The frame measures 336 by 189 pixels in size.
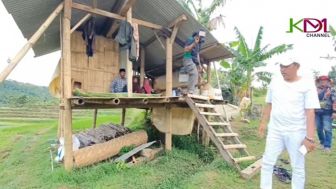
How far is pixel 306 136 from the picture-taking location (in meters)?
3.63

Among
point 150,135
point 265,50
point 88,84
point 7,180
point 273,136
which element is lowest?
point 7,180

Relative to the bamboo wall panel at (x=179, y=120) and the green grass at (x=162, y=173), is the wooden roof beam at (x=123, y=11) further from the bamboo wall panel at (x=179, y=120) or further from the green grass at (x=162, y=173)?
the green grass at (x=162, y=173)

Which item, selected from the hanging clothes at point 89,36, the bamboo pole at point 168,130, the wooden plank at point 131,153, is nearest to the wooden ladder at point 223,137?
the bamboo pole at point 168,130

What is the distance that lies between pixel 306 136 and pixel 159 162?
4.16 metres

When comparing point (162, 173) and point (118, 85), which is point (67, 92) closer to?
point (118, 85)

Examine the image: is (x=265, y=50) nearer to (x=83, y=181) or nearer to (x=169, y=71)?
(x=169, y=71)

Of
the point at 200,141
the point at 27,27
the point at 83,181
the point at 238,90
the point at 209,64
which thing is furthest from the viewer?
the point at 238,90

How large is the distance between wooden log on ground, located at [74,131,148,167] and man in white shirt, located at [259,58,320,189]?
13.7 feet

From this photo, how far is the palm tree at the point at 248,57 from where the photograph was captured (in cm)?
1404

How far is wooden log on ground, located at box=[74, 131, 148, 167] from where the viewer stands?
6789 millimetres

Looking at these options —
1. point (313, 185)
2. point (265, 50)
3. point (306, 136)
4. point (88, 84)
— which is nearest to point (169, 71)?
point (88, 84)

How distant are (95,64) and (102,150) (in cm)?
240

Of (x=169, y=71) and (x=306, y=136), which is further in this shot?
(x=169, y=71)

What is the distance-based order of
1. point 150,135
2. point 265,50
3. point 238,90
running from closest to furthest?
point 150,135 < point 265,50 < point 238,90
